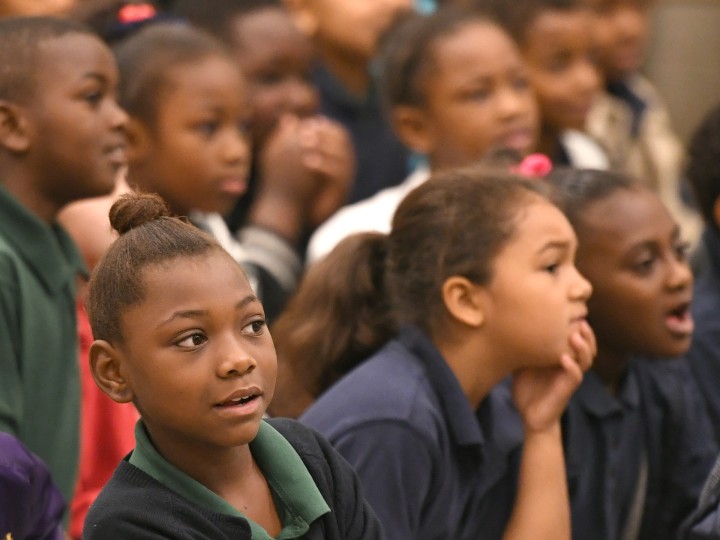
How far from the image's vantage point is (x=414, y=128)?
140 inches

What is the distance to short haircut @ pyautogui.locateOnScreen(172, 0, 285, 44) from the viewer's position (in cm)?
394

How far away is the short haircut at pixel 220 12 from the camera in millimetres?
3943

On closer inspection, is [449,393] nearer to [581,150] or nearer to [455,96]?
[455,96]

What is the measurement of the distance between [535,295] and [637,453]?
0.58 m

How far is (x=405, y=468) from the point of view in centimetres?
209

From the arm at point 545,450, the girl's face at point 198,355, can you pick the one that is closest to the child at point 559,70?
the arm at point 545,450

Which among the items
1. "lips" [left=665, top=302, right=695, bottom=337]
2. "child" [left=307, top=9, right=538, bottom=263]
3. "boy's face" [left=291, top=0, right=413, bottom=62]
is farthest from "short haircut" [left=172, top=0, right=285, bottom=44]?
"lips" [left=665, top=302, right=695, bottom=337]

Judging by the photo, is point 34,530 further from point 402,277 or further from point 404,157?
point 404,157

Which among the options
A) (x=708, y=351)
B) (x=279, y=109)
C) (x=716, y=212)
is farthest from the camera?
(x=279, y=109)

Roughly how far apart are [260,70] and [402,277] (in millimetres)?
1682

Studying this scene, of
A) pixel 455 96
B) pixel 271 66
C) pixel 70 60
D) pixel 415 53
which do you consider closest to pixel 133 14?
pixel 271 66

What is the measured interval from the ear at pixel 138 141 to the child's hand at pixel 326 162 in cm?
56

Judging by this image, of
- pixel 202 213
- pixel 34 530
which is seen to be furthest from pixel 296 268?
pixel 34 530

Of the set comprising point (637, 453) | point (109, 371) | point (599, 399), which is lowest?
point (637, 453)
